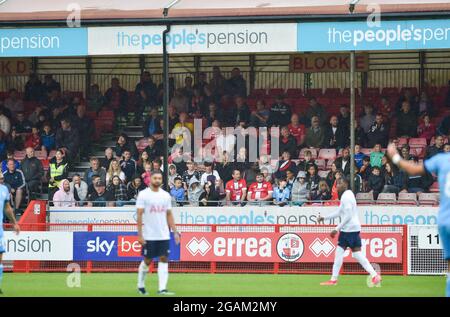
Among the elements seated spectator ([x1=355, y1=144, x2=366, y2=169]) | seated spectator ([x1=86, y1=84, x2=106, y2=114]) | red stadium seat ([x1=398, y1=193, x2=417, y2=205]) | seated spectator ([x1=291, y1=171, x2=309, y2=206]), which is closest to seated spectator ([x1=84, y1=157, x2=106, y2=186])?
seated spectator ([x1=86, y1=84, x2=106, y2=114])

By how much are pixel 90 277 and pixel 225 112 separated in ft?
26.4

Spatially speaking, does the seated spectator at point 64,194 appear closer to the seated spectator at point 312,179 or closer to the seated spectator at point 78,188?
the seated spectator at point 78,188

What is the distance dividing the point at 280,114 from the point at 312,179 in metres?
3.08

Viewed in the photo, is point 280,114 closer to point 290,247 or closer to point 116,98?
point 116,98

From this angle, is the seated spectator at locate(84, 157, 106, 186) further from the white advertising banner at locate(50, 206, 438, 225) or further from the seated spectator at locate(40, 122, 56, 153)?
the seated spectator at locate(40, 122, 56, 153)

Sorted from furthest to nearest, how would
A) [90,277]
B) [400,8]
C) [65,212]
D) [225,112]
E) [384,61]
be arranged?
[384,61], [225,112], [65,212], [400,8], [90,277]

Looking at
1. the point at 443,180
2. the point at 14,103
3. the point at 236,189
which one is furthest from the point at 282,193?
the point at 443,180

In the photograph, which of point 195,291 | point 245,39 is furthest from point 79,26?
point 195,291

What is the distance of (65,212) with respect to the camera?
26.2 meters

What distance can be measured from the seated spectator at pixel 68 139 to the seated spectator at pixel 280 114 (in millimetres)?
4991

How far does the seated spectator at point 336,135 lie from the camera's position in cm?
2800

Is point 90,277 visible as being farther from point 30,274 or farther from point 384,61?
point 384,61

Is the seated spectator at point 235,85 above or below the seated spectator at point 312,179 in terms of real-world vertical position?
above

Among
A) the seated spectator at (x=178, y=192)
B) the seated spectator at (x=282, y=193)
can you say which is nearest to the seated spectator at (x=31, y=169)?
the seated spectator at (x=178, y=192)
